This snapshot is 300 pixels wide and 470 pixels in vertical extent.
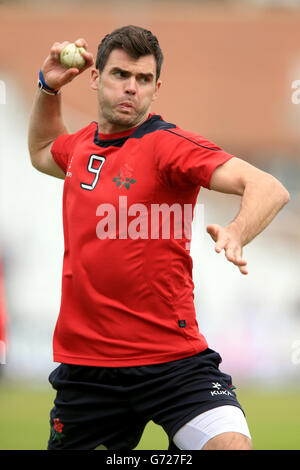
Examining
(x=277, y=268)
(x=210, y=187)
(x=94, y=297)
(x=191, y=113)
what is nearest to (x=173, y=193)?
(x=210, y=187)

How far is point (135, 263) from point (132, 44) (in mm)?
1156

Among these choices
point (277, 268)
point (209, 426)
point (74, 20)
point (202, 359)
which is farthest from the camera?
point (74, 20)

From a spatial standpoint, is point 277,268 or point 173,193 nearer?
point 173,193

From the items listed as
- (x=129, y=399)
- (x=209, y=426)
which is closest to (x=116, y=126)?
(x=129, y=399)

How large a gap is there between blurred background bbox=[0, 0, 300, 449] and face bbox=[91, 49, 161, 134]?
14.0ft

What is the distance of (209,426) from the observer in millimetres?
3166

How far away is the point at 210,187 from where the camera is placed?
318 centimetres

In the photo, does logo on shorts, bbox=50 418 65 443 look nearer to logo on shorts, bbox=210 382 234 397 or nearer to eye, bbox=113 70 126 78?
logo on shorts, bbox=210 382 234 397

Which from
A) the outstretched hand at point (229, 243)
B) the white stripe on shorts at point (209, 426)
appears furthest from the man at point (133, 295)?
the outstretched hand at point (229, 243)

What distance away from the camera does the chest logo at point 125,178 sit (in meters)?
3.43

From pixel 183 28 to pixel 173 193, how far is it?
1335 cm

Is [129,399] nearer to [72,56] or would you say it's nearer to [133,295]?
[133,295]

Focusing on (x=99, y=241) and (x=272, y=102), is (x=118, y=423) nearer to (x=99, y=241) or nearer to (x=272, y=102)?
(x=99, y=241)

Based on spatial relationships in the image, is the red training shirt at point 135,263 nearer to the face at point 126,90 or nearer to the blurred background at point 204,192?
the face at point 126,90
